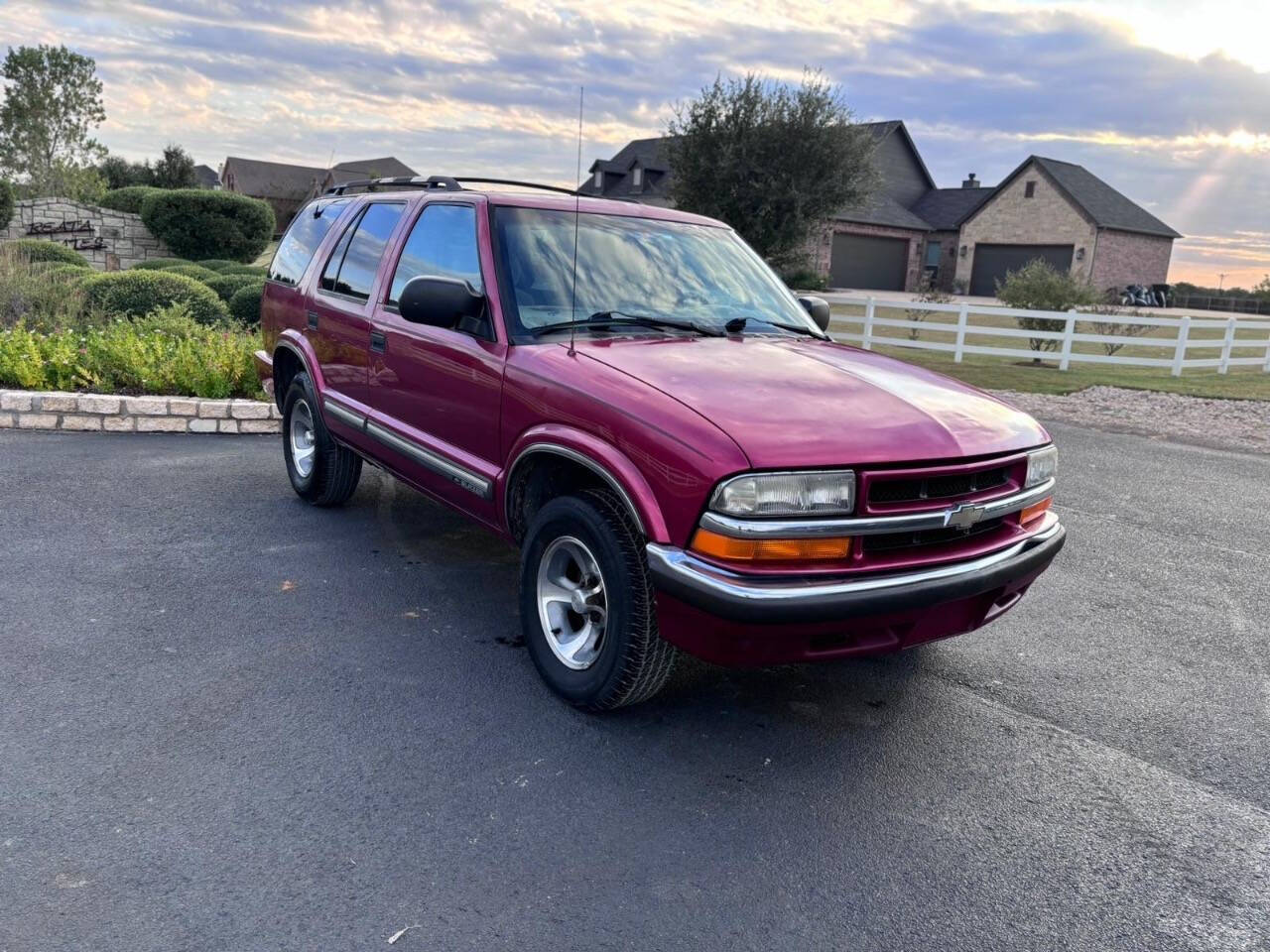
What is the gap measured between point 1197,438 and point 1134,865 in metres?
9.14

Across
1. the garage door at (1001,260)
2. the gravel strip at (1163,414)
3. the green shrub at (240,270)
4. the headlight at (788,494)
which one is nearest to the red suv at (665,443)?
the headlight at (788,494)

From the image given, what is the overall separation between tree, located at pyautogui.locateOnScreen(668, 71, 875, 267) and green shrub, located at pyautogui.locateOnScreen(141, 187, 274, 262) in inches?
421

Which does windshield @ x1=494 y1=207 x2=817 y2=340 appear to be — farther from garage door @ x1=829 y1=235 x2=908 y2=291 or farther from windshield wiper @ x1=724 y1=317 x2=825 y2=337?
garage door @ x1=829 y1=235 x2=908 y2=291

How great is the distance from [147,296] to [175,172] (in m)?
32.3

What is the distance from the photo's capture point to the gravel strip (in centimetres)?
1076

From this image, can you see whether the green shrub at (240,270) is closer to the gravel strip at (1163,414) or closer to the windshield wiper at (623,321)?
the gravel strip at (1163,414)

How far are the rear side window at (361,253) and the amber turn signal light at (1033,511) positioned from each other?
3.55m

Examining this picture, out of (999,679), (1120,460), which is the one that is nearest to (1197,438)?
(1120,460)

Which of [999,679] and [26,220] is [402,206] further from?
[26,220]

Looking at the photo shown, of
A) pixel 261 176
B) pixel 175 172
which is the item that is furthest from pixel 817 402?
pixel 261 176

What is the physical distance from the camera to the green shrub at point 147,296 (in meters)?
12.0

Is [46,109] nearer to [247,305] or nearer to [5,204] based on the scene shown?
[5,204]

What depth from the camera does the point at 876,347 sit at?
20.6m

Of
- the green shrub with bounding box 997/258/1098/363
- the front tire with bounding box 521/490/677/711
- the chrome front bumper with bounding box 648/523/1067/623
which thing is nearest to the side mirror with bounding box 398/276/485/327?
the front tire with bounding box 521/490/677/711
